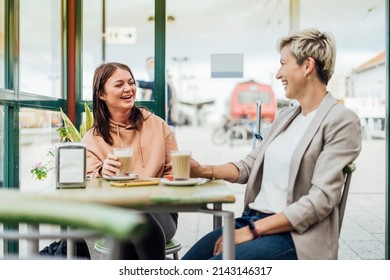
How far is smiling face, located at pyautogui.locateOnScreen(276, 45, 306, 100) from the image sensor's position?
50.3 inches

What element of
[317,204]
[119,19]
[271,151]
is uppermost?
[119,19]

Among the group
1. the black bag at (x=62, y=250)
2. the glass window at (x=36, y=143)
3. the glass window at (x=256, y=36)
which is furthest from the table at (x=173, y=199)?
the glass window at (x=256, y=36)

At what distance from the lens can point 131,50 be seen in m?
2.77

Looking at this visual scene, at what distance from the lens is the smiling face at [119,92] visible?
1.60 meters

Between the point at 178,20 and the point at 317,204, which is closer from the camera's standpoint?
the point at 317,204

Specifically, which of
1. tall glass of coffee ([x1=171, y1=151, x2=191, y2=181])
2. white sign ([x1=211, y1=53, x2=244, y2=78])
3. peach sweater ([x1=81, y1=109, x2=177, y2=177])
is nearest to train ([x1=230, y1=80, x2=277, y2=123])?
white sign ([x1=211, y1=53, x2=244, y2=78])

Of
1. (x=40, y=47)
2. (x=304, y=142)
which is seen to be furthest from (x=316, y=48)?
(x=40, y=47)

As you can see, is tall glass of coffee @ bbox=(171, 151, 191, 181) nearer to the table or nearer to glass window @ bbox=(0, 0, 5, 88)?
the table

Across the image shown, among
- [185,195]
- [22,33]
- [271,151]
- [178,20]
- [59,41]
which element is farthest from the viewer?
[178,20]

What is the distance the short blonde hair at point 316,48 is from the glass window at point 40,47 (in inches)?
52.0

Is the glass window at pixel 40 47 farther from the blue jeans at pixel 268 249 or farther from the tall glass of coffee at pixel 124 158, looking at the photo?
the blue jeans at pixel 268 249

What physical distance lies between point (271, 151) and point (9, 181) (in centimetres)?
125
